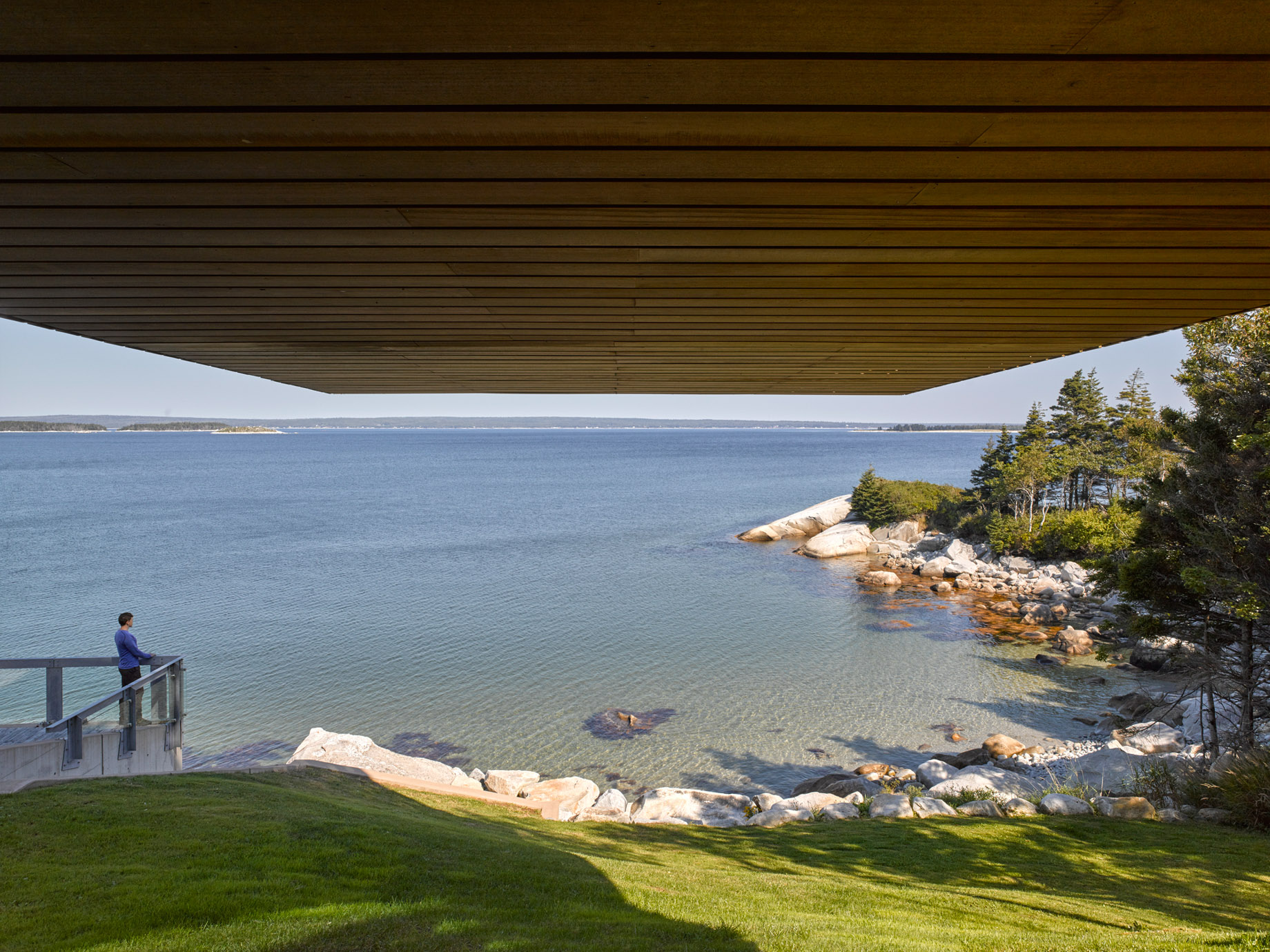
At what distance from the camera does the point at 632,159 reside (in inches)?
63.1

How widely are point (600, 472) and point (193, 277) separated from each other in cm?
7714

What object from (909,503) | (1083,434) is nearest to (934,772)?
(909,503)

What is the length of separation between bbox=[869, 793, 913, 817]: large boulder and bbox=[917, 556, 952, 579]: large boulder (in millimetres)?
21546

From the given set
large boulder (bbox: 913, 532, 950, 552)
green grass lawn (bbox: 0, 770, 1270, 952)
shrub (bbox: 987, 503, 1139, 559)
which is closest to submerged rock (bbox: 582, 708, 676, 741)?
green grass lawn (bbox: 0, 770, 1270, 952)

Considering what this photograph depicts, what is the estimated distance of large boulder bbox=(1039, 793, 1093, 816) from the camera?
277 inches

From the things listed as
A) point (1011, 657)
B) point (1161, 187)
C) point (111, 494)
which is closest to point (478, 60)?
point (1161, 187)

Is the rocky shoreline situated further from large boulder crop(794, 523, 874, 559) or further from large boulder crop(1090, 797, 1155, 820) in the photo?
large boulder crop(794, 523, 874, 559)

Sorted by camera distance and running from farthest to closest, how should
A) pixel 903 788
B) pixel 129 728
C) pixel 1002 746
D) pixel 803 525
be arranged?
pixel 803 525 → pixel 1002 746 → pixel 903 788 → pixel 129 728

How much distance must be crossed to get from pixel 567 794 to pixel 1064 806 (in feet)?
19.7

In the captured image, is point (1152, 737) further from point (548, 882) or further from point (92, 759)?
point (92, 759)

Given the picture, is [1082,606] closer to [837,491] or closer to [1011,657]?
[1011,657]

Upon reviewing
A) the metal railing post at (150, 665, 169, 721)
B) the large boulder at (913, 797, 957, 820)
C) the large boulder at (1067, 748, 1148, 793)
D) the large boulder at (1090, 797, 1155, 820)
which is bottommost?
the large boulder at (1067, 748, 1148, 793)

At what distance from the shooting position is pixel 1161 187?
1.76 metres

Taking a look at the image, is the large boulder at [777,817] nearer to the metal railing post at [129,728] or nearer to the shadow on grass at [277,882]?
the shadow on grass at [277,882]
